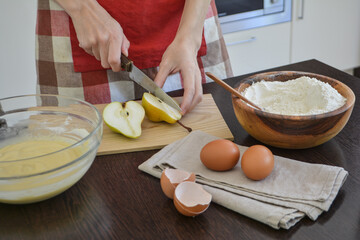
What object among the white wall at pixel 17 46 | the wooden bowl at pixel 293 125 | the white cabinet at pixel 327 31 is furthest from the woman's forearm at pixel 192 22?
the white cabinet at pixel 327 31

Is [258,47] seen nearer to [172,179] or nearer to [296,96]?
[296,96]

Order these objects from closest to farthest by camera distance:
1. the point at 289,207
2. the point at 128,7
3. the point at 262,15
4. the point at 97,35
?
the point at 289,207 < the point at 97,35 < the point at 128,7 < the point at 262,15

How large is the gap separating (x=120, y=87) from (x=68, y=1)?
0.32 m

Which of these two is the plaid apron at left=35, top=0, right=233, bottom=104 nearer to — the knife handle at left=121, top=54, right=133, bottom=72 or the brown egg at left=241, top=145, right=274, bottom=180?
the knife handle at left=121, top=54, right=133, bottom=72

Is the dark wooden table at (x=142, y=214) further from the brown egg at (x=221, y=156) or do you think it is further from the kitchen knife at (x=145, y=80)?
the kitchen knife at (x=145, y=80)

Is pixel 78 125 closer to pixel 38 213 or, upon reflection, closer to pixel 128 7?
pixel 38 213

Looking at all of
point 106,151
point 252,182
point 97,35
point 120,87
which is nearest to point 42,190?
point 106,151

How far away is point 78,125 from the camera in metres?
0.88

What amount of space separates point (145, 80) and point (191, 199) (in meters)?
0.47

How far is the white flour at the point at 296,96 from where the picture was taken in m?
0.84

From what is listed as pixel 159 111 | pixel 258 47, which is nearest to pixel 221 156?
pixel 159 111

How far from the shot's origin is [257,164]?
2.31 ft

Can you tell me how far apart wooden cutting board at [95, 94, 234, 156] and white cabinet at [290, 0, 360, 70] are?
6.50 ft

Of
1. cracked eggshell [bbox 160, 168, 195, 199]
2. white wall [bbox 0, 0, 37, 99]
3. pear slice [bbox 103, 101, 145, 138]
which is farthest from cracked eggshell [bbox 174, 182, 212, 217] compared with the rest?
white wall [bbox 0, 0, 37, 99]
